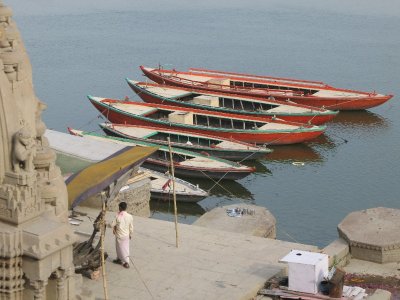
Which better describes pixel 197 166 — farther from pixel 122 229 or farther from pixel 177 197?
pixel 122 229

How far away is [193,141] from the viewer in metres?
38.7

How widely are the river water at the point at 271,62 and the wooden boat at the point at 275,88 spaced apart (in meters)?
1.24

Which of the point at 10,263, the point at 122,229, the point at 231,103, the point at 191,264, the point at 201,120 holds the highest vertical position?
the point at 10,263

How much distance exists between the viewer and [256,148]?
121 ft

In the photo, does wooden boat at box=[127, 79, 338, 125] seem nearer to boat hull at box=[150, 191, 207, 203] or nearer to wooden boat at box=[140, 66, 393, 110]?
wooden boat at box=[140, 66, 393, 110]

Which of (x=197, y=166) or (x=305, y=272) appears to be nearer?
(x=305, y=272)

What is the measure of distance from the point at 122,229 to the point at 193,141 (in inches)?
864

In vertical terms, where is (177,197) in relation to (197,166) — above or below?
below

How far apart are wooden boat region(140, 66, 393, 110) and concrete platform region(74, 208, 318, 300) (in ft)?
93.2

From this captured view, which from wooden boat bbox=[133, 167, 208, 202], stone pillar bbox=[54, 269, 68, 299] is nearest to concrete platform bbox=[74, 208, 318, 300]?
stone pillar bbox=[54, 269, 68, 299]

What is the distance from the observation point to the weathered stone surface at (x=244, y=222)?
2147cm

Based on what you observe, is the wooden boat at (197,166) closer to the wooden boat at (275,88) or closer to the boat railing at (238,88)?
the wooden boat at (275,88)

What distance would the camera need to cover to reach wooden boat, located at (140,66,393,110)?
47.8 m

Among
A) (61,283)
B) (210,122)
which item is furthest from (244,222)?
(210,122)
